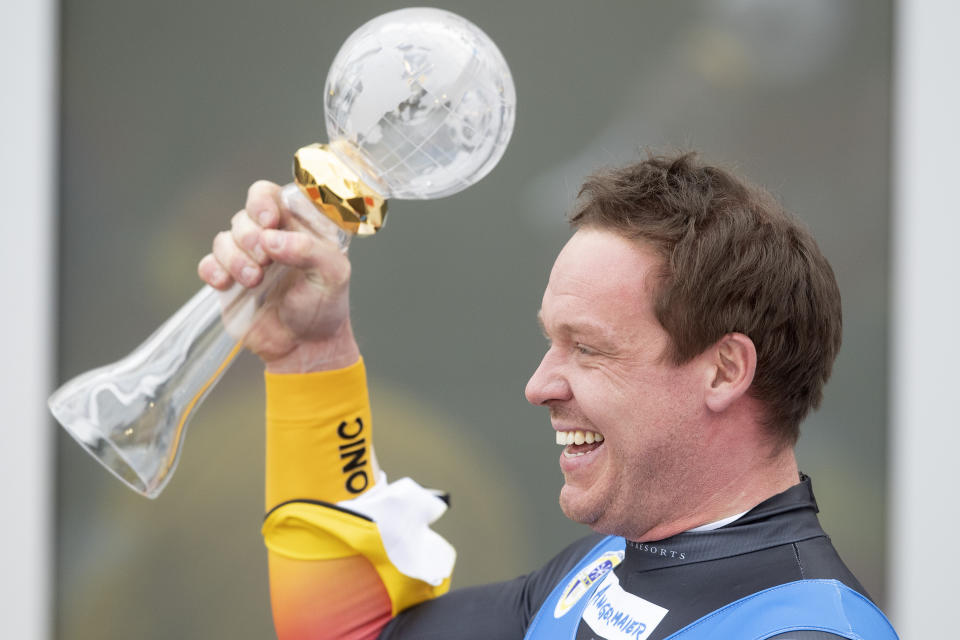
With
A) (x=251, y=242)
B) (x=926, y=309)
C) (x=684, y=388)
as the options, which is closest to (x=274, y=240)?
(x=251, y=242)

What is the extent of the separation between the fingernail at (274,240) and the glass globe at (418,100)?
0.11 metres

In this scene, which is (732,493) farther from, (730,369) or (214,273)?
(214,273)

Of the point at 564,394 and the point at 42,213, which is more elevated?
the point at 42,213

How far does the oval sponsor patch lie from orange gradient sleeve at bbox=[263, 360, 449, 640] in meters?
0.21

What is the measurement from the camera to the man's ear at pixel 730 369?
849mm

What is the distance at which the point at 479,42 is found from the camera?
3.01 ft

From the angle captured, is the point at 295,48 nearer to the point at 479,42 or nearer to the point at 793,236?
the point at 479,42

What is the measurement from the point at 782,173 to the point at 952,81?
1.23ft

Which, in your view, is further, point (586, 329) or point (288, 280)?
point (288, 280)

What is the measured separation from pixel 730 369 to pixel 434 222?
44.9 inches

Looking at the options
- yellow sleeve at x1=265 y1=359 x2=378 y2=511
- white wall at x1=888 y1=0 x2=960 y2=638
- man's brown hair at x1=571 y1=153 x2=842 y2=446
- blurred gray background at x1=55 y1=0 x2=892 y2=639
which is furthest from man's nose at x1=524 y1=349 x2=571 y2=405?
white wall at x1=888 y1=0 x2=960 y2=638

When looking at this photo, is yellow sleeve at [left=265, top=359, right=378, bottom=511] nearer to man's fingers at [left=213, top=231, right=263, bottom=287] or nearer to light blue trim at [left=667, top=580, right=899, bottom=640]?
man's fingers at [left=213, top=231, right=263, bottom=287]

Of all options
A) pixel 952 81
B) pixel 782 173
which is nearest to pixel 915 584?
pixel 782 173

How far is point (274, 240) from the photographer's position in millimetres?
961
